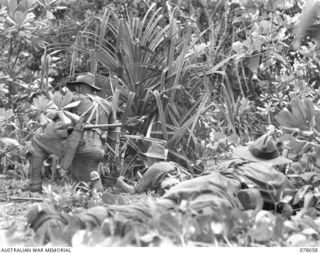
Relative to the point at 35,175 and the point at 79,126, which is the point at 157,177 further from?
the point at 35,175

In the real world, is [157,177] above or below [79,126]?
below

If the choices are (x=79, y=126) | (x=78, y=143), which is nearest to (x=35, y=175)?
(x=78, y=143)

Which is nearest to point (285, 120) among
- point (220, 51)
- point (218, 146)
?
point (218, 146)

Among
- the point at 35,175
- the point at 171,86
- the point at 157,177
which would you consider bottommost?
the point at 35,175

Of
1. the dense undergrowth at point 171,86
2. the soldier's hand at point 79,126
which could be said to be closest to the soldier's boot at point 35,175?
the dense undergrowth at point 171,86

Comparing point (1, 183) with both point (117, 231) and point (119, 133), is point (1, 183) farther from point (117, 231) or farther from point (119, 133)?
point (117, 231)

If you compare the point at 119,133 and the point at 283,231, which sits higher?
the point at 283,231

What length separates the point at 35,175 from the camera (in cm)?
682

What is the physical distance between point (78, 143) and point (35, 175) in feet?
1.68

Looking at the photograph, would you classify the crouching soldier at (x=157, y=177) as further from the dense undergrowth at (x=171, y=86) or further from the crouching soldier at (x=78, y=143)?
the dense undergrowth at (x=171, y=86)

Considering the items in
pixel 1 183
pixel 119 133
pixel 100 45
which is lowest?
pixel 1 183

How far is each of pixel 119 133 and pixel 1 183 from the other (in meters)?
1.25

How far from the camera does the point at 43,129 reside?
22.5ft

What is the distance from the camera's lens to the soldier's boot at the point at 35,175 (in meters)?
6.82
